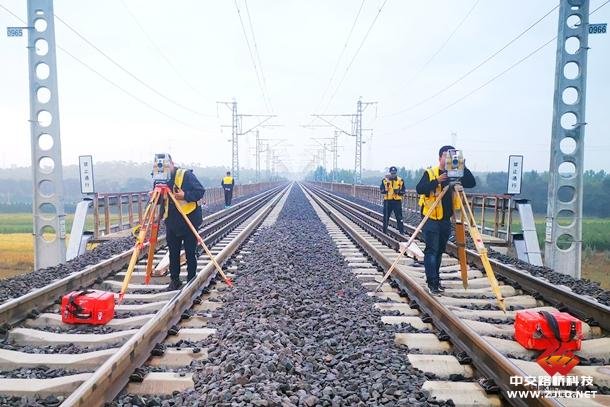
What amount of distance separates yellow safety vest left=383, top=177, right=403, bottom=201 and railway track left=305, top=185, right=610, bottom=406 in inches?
187

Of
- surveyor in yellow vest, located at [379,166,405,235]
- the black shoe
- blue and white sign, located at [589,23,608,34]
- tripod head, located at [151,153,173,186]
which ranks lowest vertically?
the black shoe

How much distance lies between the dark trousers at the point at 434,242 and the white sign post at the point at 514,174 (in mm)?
6329

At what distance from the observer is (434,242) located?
681cm

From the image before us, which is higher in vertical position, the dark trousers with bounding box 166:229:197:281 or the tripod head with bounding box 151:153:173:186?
the tripod head with bounding box 151:153:173:186

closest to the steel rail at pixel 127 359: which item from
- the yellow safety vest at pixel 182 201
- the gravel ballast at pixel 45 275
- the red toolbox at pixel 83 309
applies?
the red toolbox at pixel 83 309

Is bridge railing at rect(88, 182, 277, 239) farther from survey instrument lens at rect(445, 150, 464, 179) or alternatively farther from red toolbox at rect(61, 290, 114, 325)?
survey instrument lens at rect(445, 150, 464, 179)

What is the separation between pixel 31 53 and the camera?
37.3ft

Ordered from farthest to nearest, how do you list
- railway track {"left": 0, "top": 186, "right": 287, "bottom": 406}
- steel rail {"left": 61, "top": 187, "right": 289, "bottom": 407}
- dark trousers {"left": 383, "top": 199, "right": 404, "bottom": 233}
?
dark trousers {"left": 383, "top": 199, "right": 404, "bottom": 233} < railway track {"left": 0, "top": 186, "right": 287, "bottom": 406} < steel rail {"left": 61, "top": 187, "right": 289, "bottom": 407}

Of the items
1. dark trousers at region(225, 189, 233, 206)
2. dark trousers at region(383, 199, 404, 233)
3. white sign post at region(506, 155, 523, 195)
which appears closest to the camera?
white sign post at region(506, 155, 523, 195)

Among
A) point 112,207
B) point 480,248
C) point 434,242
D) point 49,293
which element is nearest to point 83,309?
point 49,293

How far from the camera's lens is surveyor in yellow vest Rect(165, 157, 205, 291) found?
6793mm

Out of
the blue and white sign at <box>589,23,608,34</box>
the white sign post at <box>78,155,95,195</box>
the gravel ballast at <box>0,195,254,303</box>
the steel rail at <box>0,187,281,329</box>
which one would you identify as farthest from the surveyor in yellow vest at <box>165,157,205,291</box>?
the blue and white sign at <box>589,23,608,34</box>

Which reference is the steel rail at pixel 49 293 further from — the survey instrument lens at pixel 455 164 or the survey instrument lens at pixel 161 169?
the survey instrument lens at pixel 455 164

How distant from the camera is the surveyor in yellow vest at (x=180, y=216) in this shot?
22.3ft
